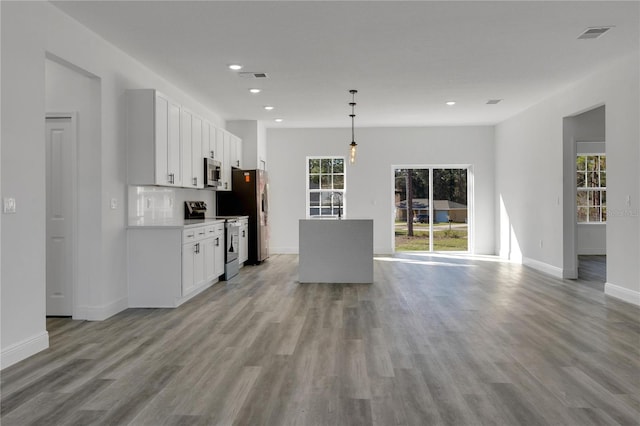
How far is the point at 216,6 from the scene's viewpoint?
3.87 m

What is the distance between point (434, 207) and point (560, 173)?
3.68 m

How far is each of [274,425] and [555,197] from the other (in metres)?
6.25

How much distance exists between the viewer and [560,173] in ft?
22.9

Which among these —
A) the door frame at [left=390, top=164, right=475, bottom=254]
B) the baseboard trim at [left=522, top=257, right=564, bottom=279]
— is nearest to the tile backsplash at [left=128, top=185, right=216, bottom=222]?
the door frame at [left=390, top=164, right=475, bottom=254]

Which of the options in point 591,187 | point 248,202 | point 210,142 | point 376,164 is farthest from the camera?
point 376,164

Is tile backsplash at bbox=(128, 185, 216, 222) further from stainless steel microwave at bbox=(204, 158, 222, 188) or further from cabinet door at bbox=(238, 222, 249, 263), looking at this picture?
cabinet door at bbox=(238, 222, 249, 263)

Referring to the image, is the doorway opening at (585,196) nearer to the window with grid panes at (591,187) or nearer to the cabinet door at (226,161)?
the window with grid panes at (591,187)

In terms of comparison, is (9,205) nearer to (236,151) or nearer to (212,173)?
(212,173)

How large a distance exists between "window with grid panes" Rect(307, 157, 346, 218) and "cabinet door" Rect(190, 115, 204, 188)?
3936 millimetres

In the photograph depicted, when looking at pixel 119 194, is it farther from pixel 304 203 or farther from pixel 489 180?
pixel 489 180

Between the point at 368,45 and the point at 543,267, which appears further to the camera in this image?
the point at 543,267

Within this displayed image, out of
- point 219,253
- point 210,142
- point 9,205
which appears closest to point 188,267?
point 219,253

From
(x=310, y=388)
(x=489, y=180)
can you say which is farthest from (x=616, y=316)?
(x=489, y=180)

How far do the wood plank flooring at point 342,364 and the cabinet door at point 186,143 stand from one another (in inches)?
67.8
